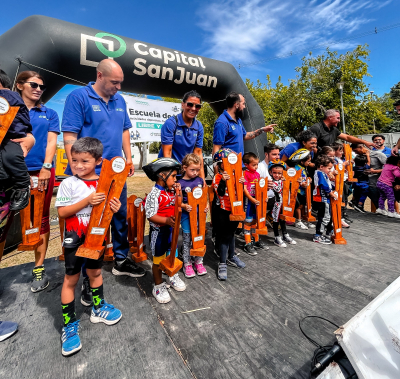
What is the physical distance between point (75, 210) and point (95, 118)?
40.3 inches

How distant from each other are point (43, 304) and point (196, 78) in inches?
184

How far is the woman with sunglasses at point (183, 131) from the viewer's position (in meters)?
2.60

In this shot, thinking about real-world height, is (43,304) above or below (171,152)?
below

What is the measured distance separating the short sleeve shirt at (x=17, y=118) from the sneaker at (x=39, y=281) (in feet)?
4.61

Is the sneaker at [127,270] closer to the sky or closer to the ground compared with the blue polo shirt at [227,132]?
closer to the ground

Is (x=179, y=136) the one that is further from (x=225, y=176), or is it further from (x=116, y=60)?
(x=116, y=60)

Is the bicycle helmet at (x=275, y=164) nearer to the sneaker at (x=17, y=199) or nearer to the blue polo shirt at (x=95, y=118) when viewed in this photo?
the blue polo shirt at (x=95, y=118)

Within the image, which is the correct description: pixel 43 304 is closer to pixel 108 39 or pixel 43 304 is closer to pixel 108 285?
pixel 108 285

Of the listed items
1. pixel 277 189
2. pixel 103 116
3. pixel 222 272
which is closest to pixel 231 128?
pixel 277 189

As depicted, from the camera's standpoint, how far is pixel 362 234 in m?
3.74

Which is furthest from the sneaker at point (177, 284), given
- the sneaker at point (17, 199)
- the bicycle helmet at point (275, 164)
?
the bicycle helmet at point (275, 164)

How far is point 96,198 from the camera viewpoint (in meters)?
1.52

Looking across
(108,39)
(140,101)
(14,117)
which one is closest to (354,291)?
(14,117)

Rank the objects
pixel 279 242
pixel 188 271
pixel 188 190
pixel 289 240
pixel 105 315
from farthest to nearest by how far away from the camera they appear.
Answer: pixel 289 240
pixel 279 242
pixel 188 271
pixel 188 190
pixel 105 315
